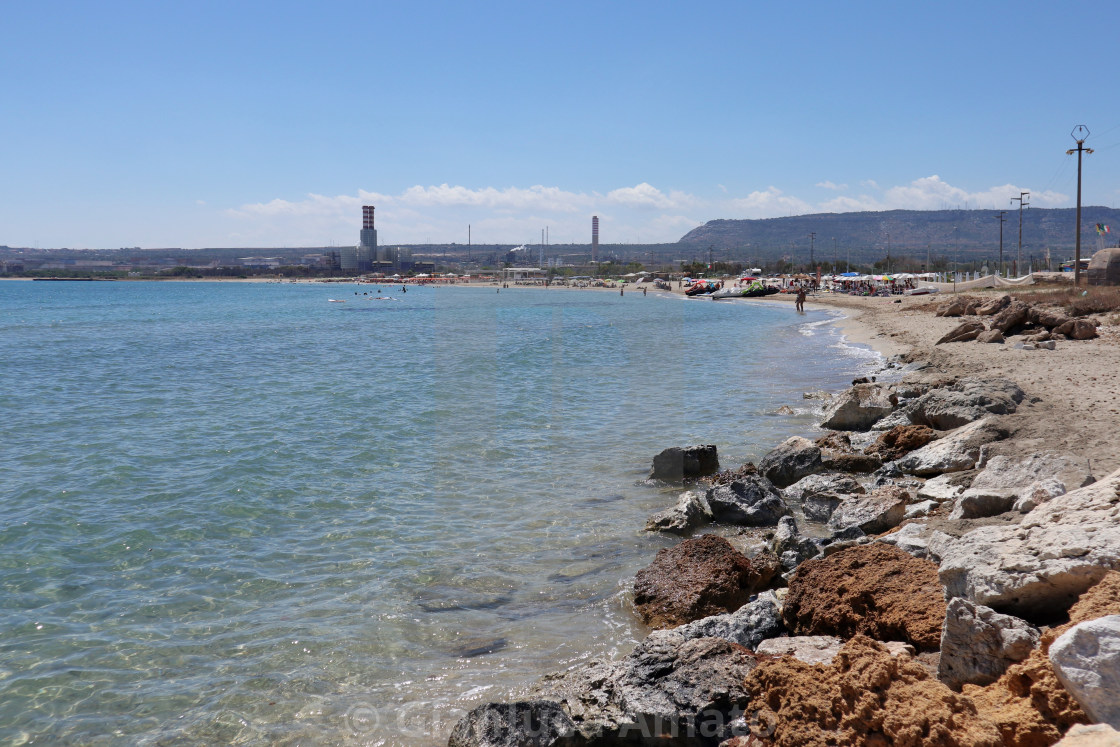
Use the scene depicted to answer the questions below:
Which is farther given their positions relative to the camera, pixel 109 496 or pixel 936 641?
pixel 109 496

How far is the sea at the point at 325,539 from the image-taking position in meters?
5.20

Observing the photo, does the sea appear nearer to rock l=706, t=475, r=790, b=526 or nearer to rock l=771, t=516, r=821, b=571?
rock l=706, t=475, r=790, b=526

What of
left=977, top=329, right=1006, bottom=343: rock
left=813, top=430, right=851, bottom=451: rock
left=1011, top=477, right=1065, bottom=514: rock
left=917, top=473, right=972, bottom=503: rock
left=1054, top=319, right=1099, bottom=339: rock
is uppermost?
left=1054, top=319, right=1099, bottom=339: rock

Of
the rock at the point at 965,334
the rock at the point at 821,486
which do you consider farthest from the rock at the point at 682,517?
the rock at the point at 965,334

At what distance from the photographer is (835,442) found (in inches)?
446

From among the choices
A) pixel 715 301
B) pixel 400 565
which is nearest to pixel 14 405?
pixel 400 565

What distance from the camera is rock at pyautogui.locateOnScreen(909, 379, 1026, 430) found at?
33.9 ft

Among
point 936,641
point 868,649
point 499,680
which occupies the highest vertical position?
point 868,649

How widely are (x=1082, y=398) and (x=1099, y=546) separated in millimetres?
8532

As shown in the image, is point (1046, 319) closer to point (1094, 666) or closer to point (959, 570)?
point (959, 570)

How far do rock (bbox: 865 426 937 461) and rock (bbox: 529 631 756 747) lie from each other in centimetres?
684

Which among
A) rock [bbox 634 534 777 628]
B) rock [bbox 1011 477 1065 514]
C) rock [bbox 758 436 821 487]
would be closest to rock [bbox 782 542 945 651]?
rock [bbox 634 534 777 628]

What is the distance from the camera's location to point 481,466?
37.7 feet

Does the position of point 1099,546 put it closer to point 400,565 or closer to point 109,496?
point 400,565
